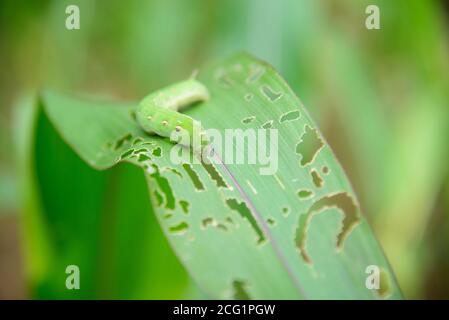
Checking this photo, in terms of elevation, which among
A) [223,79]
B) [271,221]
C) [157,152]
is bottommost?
[271,221]

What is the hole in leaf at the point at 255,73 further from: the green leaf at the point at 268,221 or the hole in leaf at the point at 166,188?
the hole in leaf at the point at 166,188

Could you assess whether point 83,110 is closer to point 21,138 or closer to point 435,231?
point 21,138

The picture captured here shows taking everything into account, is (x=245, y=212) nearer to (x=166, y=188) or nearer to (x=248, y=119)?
(x=166, y=188)

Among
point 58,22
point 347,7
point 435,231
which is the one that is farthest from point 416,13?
point 58,22

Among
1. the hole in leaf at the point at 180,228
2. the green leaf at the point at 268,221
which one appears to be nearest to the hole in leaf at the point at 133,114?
the green leaf at the point at 268,221

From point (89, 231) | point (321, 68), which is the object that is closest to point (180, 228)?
point (89, 231)

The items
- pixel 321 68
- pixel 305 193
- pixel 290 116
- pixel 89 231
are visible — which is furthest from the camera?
pixel 321 68
